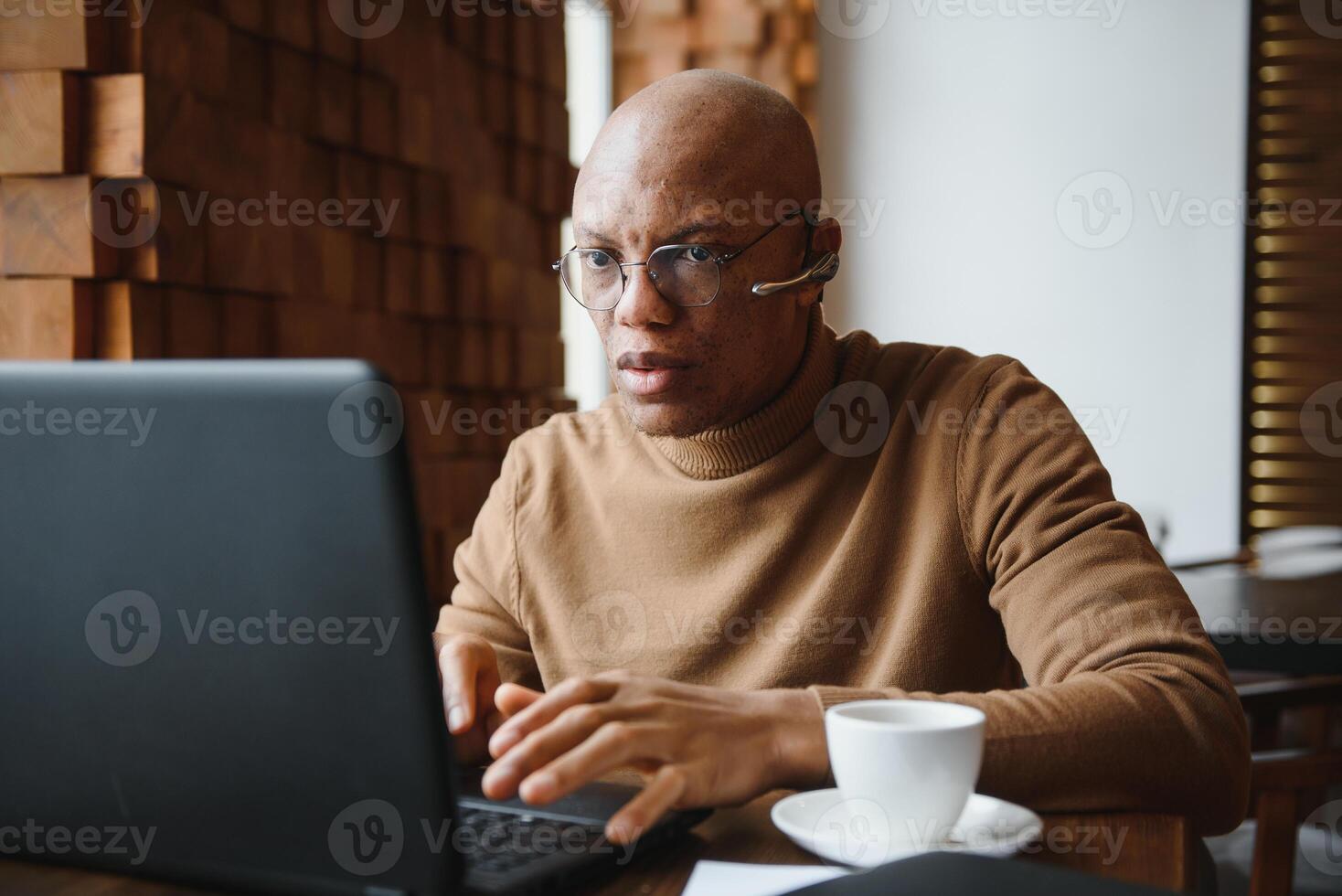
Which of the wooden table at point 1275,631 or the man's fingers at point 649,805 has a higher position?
the man's fingers at point 649,805

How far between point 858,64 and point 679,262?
3.01 meters

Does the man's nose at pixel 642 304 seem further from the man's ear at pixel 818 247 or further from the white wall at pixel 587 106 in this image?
the white wall at pixel 587 106

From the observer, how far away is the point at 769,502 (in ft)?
4.88

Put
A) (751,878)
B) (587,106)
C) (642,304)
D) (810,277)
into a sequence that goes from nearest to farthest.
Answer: (751,878), (642,304), (810,277), (587,106)

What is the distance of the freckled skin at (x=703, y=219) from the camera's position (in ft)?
4.53

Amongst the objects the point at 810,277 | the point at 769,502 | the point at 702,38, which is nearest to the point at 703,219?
the point at 810,277

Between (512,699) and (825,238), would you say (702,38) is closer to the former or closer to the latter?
(825,238)

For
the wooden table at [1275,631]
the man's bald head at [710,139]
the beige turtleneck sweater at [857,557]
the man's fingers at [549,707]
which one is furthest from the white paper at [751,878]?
the wooden table at [1275,631]

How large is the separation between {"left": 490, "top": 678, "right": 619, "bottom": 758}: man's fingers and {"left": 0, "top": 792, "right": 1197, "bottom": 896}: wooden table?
104mm

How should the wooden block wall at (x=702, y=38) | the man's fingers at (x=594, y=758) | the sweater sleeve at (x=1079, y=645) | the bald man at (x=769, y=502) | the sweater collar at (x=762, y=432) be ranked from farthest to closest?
the wooden block wall at (x=702, y=38) < the sweater collar at (x=762, y=432) < the bald man at (x=769, y=502) < the sweater sleeve at (x=1079, y=645) < the man's fingers at (x=594, y=758)

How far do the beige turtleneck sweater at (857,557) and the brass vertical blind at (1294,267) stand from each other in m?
2.76

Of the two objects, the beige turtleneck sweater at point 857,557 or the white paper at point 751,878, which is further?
the beige turtleneck sweater at point 857,557

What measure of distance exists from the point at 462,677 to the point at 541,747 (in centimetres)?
35

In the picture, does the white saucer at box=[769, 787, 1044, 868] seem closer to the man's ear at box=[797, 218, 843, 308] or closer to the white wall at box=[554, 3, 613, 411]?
the man's ear at box=[797, 218, 843, 308]
